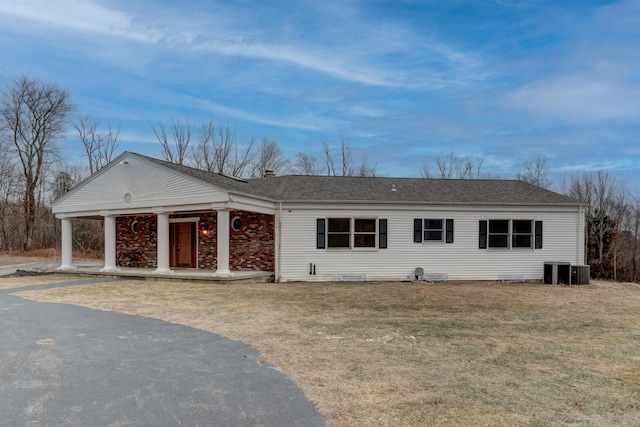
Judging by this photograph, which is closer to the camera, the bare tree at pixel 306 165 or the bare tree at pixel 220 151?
the bare tree at pixel 220 151

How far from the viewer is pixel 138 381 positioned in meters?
4.23

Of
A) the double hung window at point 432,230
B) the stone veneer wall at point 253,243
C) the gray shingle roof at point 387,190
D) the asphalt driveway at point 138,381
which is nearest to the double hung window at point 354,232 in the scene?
the gray shingle roof at point 387,190

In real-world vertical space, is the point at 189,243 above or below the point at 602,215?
below

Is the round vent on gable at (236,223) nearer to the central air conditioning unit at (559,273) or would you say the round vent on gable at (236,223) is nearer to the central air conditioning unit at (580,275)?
the central air conditioning unit at (559,273)

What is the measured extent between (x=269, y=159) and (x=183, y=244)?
654 inches

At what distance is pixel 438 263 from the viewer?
1548 cm

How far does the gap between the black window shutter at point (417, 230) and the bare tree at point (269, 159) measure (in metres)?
18.4

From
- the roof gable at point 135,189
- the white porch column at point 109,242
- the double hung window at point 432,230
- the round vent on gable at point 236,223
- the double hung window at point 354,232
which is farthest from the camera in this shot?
the white porch column at point 109,242

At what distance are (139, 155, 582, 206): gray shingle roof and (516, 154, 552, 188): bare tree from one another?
14795 mm

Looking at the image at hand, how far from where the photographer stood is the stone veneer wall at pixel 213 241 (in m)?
15.4

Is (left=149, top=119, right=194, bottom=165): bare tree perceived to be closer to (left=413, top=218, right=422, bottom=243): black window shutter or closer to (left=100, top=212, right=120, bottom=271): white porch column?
(left=100, top=212, right=120, bottom=271): white porch column

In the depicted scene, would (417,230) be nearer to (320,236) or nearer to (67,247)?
(320,236)

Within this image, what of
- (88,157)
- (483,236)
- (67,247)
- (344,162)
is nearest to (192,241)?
(67,247)

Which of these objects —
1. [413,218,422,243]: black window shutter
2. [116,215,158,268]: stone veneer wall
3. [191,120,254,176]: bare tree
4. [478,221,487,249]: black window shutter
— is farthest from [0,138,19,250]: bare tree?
[478,221,487,249]: black window shutter
